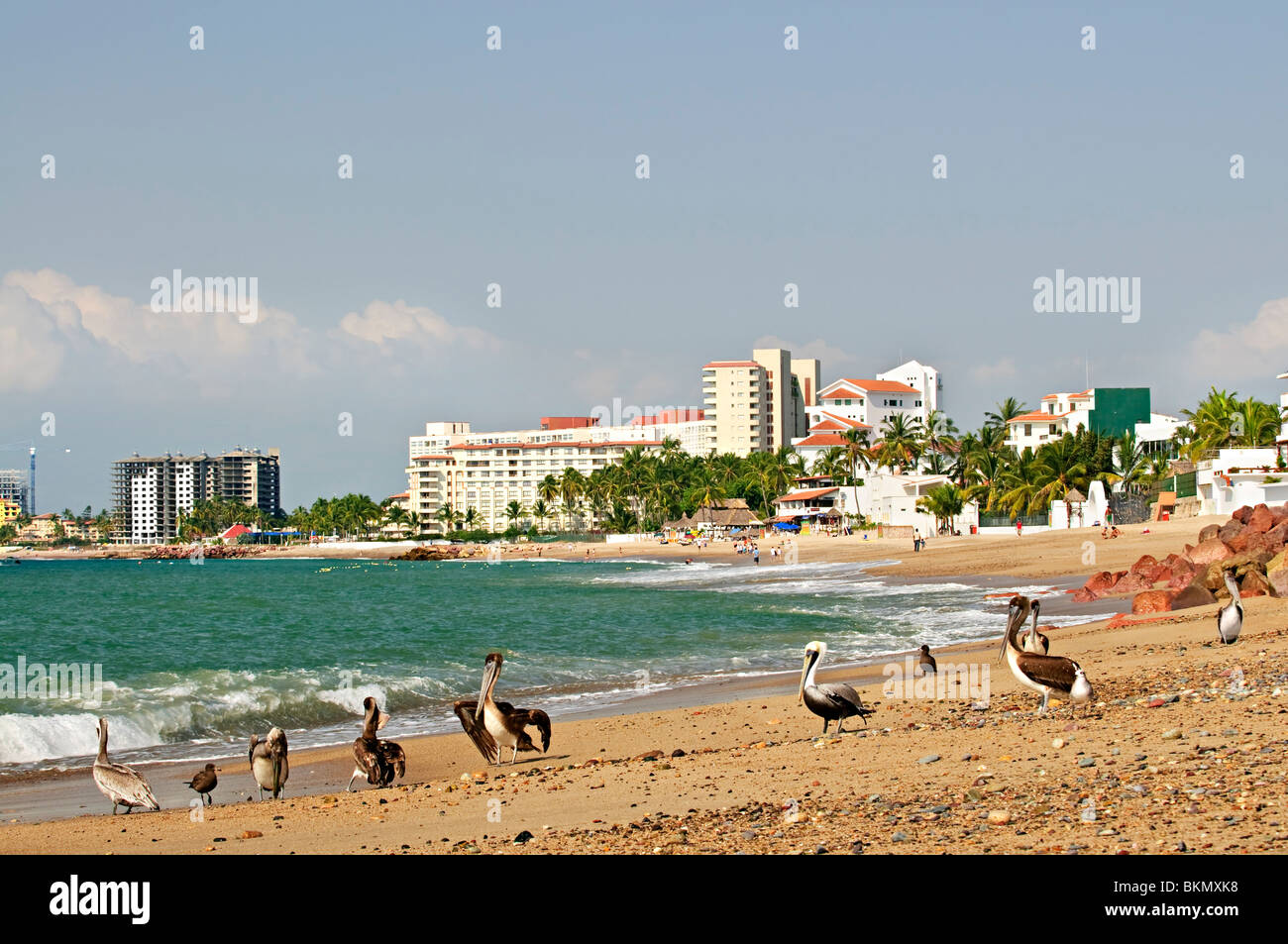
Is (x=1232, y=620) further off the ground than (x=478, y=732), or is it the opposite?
(x=1232, y=620)

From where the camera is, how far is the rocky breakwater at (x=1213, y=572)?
69.1 feet

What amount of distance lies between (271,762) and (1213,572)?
58.6 feet

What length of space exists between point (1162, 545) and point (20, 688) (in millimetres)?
40076

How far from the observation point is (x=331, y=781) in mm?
11867

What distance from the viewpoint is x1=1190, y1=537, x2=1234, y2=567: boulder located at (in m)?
26.7

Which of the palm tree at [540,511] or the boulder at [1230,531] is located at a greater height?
the boulder at [1230,531]

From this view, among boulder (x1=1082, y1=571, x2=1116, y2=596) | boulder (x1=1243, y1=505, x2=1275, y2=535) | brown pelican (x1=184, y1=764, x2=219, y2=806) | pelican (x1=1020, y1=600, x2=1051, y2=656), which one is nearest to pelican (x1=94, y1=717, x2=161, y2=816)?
brown pelican (x1=184, y1=764, x2=219, y2=806)

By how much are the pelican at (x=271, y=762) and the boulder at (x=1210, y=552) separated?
72.6 feet

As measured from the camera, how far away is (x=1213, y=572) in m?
21.8

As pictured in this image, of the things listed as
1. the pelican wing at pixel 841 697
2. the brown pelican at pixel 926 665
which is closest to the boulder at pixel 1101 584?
the brown pelican at pixel 926 665

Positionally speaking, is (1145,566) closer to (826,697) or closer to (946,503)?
(826,697)

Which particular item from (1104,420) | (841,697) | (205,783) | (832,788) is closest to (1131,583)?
(841,697)

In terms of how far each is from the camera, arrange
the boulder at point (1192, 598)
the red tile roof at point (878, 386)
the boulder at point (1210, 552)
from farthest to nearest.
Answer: the red tile roof at point (878, 386) → the boulder at point (1210, 552) → the boulder at point (1192, 598)

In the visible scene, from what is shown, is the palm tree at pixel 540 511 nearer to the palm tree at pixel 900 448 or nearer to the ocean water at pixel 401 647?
the palm tree at pixel 900 448
